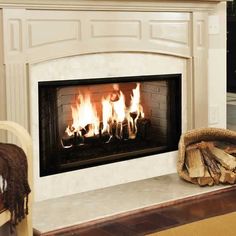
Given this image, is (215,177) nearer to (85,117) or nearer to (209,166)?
(209,166)

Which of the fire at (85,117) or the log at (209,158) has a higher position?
the fire at (85,117)

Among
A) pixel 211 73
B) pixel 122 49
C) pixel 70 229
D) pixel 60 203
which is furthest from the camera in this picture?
pixel 211 73

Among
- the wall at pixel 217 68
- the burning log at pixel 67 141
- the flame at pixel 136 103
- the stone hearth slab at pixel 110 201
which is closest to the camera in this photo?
the stone hearth slab at pixel 110 201

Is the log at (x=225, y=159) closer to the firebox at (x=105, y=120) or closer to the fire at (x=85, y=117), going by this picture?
the firebox at (x=105, y=120)

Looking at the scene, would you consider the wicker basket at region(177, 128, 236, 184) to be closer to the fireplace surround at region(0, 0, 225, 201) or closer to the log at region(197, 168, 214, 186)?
the log at region(197, 168, 214, 186)

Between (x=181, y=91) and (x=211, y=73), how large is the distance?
0.29m

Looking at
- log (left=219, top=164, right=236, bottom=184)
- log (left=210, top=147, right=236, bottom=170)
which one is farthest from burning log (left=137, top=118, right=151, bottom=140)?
log (left=219, top=164, right=236, bottom=184)

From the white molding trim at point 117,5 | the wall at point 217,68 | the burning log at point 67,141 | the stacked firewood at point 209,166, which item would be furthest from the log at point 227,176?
the white molding trim at point 117,5

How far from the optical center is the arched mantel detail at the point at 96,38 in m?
3.07

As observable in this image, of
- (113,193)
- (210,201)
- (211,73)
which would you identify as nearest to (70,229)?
(113,193)

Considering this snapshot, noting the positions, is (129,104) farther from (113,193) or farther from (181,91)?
(113,193)

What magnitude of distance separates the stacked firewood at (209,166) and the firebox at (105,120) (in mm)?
263

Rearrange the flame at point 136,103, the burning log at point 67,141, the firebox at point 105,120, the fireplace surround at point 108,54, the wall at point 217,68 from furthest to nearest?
the wall at point 217,68, the flame at point 136,103, the burning log at point 67,141, the firebox at point 105,120, the fireplace surround at point 108,54

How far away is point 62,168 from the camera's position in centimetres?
344
